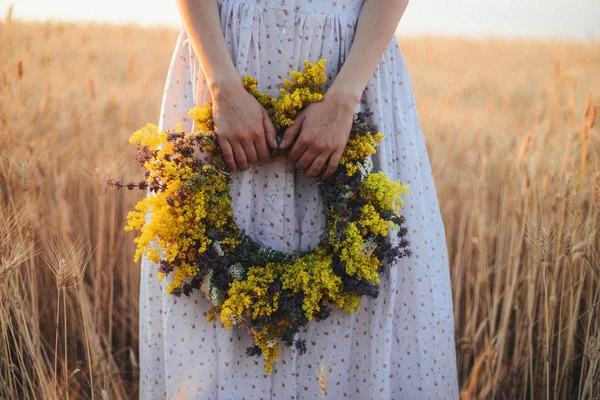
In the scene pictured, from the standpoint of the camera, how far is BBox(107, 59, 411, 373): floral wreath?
119 centimetres

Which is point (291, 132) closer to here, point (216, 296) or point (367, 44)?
point (367, 44)

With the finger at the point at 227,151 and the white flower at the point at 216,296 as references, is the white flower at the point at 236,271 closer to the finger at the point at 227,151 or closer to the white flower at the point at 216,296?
the white flower at the point at 216,296

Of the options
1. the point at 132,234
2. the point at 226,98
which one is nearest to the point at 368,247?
the point at 226,98

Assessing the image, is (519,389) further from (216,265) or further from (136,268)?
(136,268)

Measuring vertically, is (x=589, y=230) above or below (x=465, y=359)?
above

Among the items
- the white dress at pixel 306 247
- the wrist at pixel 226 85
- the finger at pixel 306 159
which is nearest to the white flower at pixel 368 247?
the white dress at pixel 306 247

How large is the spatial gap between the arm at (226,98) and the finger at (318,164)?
4.2 inches

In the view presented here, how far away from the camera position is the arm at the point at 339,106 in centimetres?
118

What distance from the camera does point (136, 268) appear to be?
219 cm

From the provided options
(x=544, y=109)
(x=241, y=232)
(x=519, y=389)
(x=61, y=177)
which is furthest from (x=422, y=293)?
(x=544, y=109)

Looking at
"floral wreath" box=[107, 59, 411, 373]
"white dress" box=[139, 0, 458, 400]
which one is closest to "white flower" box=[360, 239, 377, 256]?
"floral wreath" box=[107, 59, 411, 373]

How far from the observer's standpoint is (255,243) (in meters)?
1.27

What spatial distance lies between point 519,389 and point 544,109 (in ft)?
8.07

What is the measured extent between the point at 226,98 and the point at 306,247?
44cm
